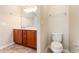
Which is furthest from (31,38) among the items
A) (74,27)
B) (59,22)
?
(74,27)

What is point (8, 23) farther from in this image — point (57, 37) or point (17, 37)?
point (57, 37)

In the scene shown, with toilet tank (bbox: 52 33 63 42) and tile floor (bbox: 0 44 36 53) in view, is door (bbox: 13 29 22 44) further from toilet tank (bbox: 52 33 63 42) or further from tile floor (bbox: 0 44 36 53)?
toilet tank (bbox: 52 33 63 42)

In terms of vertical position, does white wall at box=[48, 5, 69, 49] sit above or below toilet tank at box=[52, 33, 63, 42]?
above

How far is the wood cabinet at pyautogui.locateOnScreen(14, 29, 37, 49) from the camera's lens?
1.69 m

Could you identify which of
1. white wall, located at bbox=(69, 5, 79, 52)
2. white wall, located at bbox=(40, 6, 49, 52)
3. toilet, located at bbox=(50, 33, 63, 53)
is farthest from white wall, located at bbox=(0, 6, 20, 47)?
white wall, located at bbox=(69, 5, 79, 52)

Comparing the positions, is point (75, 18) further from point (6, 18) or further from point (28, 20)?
point (6, 18)

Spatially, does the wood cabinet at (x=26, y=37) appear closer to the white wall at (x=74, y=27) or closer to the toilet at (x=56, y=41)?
the toilet at (x=56, y=41)

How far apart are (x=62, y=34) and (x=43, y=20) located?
0.39 metres

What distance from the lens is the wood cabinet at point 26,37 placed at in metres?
1.69

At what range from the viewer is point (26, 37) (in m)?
1.77

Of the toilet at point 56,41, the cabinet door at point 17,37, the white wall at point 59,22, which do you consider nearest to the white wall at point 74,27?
the white wall at point 59,22
